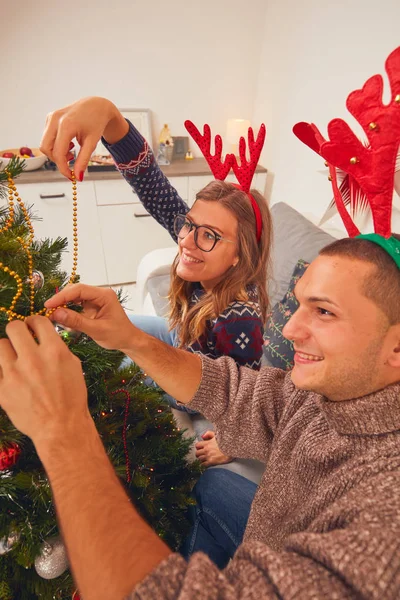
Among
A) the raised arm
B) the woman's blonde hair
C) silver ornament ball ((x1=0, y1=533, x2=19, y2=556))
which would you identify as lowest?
silver ornament ball ((x1=0, y1=533, x2=19, y2=556))

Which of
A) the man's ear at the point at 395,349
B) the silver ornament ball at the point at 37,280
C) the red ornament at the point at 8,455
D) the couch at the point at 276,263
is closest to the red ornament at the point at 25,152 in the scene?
the couch at the point at 276,263

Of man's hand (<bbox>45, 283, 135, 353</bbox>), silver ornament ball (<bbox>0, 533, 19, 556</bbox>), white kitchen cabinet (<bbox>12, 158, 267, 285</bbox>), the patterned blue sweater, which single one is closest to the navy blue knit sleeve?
the patterned blue sweater

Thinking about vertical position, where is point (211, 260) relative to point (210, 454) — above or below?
above

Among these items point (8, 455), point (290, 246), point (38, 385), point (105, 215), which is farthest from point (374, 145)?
point (105, 215)

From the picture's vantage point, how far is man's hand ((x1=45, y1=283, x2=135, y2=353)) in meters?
0.72

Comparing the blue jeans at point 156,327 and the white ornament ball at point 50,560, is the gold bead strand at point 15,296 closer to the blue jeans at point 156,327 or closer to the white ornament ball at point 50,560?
the white ornament ball at point 50,560

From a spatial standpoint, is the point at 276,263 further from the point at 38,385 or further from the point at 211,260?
the point at 38,385

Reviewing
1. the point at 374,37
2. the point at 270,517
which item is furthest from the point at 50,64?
the point at 270,517

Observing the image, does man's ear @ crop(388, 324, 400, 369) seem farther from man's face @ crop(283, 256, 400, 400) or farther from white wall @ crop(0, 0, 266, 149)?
white wall @ crop(0, 0, 266, 149)

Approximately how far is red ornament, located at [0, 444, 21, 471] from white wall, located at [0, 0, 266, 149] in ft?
8.64

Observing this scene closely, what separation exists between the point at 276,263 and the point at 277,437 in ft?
3.77

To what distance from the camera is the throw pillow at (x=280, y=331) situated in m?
1.42

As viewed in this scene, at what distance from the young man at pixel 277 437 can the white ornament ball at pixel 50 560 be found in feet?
0.82

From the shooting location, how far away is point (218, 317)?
1.21 metres
